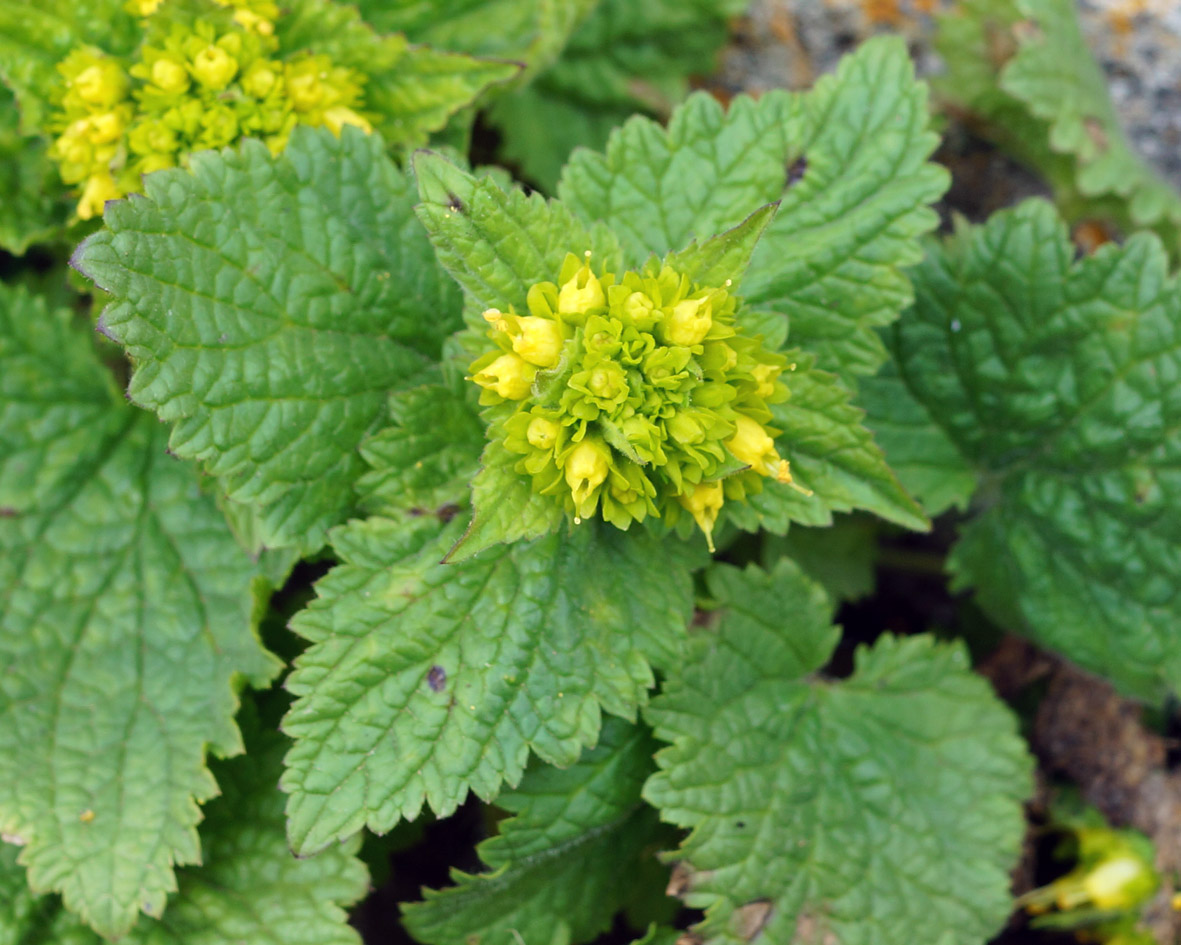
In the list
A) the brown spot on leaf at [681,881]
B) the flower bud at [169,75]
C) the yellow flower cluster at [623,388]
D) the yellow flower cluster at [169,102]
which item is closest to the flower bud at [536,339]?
the yellow flower cluster at [623,388]

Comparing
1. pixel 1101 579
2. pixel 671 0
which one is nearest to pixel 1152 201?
pixel 1101 579

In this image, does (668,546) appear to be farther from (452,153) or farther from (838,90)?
(838,90)

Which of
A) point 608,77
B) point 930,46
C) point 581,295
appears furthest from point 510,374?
point 930,46

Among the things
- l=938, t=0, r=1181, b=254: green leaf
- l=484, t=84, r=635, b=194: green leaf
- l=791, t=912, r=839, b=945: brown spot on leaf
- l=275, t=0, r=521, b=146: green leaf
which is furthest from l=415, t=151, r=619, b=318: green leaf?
l=938, t=0, r=1181, b=254: green leaf

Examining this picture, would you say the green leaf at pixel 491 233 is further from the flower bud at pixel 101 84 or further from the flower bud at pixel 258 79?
the flower bud at pixel 101 84

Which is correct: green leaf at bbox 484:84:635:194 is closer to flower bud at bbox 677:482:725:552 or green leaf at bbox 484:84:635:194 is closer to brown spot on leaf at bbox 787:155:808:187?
brown spot on leaf at bbox 787:155:808:187

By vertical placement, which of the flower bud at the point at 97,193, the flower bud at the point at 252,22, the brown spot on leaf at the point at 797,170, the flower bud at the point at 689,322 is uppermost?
the brown spot on leaf at the point at 797,170

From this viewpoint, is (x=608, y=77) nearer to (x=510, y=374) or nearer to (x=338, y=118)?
(x=338, y=118)

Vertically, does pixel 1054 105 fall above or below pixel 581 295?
above
